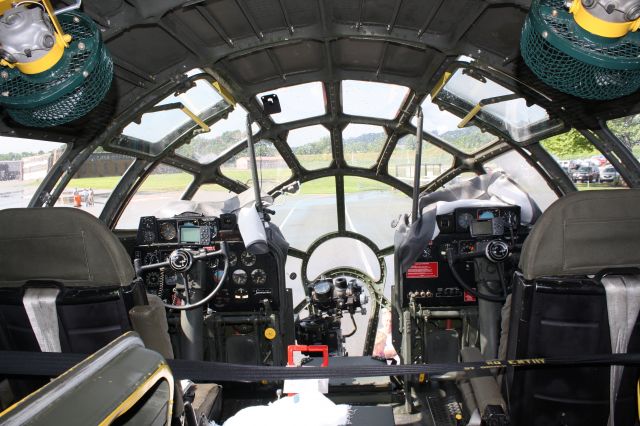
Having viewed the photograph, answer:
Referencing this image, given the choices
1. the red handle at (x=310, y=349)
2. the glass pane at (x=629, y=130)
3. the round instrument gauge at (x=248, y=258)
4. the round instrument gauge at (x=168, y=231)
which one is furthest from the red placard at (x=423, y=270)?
the round instrument gauge at (x=168, y=231)

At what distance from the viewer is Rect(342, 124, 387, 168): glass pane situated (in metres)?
5.94

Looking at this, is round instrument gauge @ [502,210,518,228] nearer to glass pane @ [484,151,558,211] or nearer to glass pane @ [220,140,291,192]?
glass pane @ [484,151,558,211]

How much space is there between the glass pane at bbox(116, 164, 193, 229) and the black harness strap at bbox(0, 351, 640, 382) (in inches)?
141

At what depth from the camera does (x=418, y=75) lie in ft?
14.3

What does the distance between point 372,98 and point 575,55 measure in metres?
3.81

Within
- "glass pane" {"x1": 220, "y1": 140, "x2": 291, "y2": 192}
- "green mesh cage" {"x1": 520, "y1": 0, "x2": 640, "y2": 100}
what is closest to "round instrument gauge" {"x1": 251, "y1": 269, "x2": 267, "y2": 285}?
"glass pane" {"x1": 220, "y1": 140, "x2": 291, "y2": 192}

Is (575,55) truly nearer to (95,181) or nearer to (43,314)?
(43,314)

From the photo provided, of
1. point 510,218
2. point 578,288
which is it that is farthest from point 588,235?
point 510,218

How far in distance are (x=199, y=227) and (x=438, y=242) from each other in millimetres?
1988

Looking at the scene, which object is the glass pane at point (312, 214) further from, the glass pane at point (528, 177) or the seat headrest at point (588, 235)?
the seat headrest at point (588, 235)

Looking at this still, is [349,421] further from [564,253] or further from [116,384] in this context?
[116,384]

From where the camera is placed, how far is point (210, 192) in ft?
20.5

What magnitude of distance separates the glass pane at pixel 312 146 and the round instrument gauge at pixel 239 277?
2.36m

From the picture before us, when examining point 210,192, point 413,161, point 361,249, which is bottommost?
point 361,249
